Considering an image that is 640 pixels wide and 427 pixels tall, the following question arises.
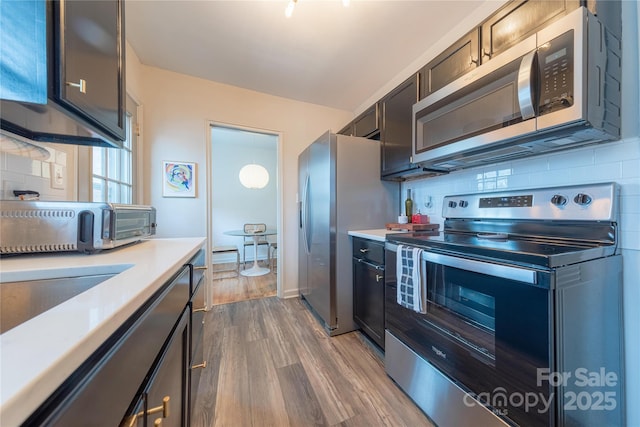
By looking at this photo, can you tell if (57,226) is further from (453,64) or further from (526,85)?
(453,64)

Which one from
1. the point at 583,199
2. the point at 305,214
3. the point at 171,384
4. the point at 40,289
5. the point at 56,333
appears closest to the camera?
the point at 56,333

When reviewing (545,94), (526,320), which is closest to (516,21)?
(545,94)

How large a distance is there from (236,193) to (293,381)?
163 inches

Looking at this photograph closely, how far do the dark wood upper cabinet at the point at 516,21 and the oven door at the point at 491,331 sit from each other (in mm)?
1127

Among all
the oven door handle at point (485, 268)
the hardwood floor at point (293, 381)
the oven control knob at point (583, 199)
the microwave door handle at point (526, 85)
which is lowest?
the hardwood floor at point (293, 381)

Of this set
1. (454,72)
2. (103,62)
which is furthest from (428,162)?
(103,62)

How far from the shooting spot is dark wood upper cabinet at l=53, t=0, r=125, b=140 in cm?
73

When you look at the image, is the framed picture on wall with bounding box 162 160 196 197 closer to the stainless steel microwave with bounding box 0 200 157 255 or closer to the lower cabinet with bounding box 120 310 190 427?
the stainless steel microwave with bounding box 0 200 157 255

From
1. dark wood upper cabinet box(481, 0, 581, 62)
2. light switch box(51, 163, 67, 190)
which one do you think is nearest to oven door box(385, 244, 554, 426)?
dark wood upper cabinet box(481, 0, 581, 62)

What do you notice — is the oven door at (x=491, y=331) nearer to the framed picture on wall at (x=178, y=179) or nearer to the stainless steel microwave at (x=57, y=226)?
the stainless steel microwave at (x=57, y=226)

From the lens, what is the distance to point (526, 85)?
1.01m

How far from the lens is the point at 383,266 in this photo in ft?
5.62

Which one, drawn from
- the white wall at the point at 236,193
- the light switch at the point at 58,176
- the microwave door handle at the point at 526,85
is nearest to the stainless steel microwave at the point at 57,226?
the light switch at the point at 58,176

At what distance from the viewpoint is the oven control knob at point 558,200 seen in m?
1.12
